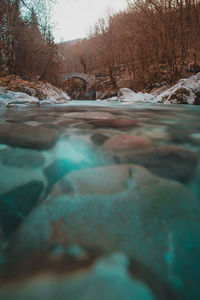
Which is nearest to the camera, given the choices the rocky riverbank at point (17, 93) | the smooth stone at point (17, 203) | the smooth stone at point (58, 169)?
the smooth stone at point (17, 203)

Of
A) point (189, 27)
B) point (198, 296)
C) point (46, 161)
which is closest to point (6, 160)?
point (46, 161)

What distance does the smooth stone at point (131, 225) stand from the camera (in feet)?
1.32

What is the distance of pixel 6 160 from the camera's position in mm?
846

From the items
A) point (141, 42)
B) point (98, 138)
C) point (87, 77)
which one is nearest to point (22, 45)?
point (141, 42)

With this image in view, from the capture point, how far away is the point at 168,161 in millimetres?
824

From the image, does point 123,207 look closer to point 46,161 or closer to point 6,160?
point 46,161

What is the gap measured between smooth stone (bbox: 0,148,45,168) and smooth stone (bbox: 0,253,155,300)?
0.51 metres

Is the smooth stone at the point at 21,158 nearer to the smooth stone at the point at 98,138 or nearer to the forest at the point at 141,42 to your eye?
the smooth stone at the point at 98,138

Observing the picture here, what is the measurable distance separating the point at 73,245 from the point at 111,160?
18.8 inches

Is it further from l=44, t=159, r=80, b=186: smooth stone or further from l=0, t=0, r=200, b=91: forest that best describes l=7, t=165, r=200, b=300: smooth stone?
l=0, t=0, r=200, b=91: forest

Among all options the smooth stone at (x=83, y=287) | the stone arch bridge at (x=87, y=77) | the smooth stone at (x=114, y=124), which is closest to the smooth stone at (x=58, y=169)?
the smooth stone at (x=83, y=287)

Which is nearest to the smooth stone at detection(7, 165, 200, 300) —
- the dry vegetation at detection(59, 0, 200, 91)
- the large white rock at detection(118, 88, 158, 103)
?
the large white rock at detection(118, 88, 158, 103)

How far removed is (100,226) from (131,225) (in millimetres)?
94

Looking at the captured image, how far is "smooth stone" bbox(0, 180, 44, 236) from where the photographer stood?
50 centimetres
